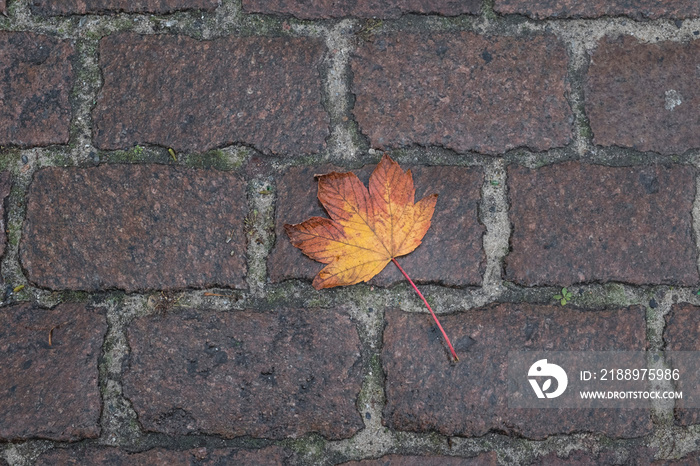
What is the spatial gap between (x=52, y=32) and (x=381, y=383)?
1.35 meters

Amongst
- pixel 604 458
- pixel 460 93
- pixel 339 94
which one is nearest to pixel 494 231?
pixel 460 93

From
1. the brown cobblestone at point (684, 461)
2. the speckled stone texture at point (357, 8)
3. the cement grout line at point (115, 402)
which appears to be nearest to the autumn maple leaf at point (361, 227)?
the speckled stone texture at point (357, 8)

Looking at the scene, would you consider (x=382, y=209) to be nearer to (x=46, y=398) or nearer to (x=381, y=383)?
(x=381, y=383)

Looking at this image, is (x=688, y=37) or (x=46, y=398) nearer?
(x=46, y=398)

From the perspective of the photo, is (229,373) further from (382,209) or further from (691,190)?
(691,190)

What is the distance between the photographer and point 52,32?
5.47ft

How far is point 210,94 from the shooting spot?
5.37ft

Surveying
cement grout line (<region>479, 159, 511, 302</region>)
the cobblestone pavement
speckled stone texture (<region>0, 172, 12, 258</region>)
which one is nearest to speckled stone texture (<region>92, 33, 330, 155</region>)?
the cobblestone pavement

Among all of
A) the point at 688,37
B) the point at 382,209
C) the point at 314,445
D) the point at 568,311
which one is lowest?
the point at 314,445

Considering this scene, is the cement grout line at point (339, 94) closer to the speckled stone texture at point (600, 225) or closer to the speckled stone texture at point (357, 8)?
the speckled stone texture at point (357, 8)

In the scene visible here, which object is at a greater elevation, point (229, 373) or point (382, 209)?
point (382, 209)

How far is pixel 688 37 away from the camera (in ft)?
5.54

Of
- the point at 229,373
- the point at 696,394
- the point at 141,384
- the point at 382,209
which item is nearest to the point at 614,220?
the point at 696,394

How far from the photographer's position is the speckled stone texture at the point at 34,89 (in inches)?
63.9
